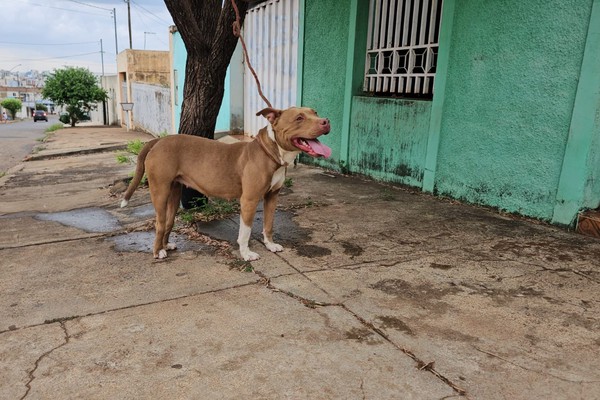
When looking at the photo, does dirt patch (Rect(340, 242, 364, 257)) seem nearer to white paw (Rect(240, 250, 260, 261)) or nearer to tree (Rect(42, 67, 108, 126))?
white paw (Rect(240, 250, 260, 261))

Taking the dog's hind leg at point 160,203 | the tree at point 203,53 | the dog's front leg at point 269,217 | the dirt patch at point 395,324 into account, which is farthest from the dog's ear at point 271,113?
the tree at point 203,53

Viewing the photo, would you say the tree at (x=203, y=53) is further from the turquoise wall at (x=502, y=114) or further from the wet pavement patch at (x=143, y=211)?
the turquoise wall at (x=502, y=114)

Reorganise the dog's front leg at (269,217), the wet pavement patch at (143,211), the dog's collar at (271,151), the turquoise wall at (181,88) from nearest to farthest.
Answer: the dog's collar at (271,151) → the dog's front leg at (269,217) → the wet pavement patch at (143,211) → the turquoise wall at (181,88)

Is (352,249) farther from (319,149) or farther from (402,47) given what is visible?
(402,47)

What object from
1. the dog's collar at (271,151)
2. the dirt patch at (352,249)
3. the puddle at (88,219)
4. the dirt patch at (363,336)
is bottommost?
the puddle at (88,219)

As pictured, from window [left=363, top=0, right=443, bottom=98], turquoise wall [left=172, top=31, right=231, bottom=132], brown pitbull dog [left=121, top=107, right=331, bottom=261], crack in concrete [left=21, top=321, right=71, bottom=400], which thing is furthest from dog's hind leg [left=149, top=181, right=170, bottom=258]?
turquoise wall [left=172, top=31, right=231, bottom=132]

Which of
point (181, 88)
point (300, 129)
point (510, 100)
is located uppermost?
point (181, 88)

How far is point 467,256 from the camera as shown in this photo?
3.62m

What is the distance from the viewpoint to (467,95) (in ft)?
16.7

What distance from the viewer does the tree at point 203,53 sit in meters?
4.66

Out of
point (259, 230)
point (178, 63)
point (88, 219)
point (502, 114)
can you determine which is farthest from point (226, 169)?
point (178, 63)

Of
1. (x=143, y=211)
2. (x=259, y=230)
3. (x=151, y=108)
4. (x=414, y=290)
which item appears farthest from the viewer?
(x=151, y=108)

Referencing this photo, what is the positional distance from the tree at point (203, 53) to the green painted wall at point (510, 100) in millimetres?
2616

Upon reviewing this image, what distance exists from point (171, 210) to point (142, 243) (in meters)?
0.47
